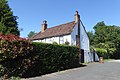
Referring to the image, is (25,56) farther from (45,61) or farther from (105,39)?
(105,39)

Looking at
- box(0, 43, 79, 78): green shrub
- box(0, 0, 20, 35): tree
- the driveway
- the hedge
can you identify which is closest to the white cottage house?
box(0, 0, 20, 35): tree

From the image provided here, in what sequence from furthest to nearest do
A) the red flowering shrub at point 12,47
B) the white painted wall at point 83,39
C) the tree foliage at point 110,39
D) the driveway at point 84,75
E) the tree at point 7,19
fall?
1. the tree foliage at point 110,39
2. the tree at point 7,19
3. the white painted wall at point 83,39
4. the driveway at point 84,75
5. the red flowering shrub at point 12,47

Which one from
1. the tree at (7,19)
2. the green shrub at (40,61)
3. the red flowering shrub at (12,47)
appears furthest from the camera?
the tree at (7,19)

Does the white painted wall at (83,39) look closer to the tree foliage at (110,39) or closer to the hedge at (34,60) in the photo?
the hedge at (34,60)

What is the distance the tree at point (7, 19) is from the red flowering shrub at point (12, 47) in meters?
23.1

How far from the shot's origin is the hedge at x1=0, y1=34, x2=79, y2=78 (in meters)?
14.1

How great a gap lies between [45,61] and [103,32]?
48.3 meters

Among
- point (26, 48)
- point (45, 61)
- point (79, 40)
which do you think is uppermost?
point (79, 40)

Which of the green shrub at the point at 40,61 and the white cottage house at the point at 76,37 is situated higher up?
the white cottage house at the point at 76,37

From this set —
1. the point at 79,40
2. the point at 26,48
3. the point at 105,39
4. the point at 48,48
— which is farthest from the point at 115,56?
the point at 26,48

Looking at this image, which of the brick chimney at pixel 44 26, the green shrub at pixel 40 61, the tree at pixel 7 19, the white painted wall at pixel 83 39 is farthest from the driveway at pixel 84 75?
the brick chimney at pixel 44 26

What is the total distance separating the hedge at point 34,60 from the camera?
46.3ft

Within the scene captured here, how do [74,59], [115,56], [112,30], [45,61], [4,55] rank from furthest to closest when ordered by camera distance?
[112,30] < [115,56] < [74,59] < [45,61] < [4,55]

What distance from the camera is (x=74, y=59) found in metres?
23.3
